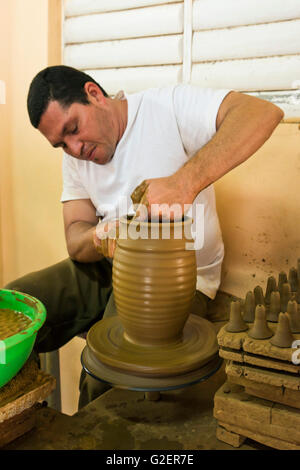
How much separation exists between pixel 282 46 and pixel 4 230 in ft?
7.22

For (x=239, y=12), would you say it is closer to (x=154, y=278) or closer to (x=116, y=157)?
(x=116, y=157)

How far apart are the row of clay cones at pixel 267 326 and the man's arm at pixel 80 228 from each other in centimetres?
92

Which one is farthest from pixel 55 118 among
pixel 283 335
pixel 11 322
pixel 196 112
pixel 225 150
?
pixel 283 335

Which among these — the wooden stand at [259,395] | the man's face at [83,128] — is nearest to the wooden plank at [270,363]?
the wooden stand at [259,395]

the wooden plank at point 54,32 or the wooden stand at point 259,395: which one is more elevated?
the wooden plank at point 54,32

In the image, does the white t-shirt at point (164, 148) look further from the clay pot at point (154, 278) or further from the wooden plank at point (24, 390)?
the wooden plank at point (24, 390)

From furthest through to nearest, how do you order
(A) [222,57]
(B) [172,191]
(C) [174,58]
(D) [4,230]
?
(D) [4,230], (C) [174,58], (A) [222,57], (B) [172,191]

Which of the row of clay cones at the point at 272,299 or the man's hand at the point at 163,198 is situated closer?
the row of clay cones at the point at 272,299

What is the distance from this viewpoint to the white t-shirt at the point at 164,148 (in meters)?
1.70

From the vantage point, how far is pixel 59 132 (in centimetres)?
169

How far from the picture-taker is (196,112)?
1.68 metres

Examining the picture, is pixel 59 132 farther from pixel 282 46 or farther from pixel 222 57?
pixel 282 46

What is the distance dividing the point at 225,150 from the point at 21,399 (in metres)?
0.98

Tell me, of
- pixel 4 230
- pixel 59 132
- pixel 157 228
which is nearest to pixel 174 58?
pixel 59 132
